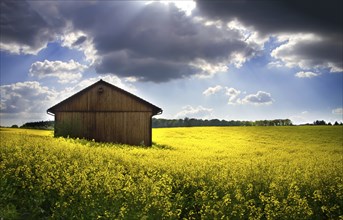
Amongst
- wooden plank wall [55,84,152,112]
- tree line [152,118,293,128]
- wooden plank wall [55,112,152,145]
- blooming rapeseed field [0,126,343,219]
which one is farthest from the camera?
tree line [152,118,293,128]

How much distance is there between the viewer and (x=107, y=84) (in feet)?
125

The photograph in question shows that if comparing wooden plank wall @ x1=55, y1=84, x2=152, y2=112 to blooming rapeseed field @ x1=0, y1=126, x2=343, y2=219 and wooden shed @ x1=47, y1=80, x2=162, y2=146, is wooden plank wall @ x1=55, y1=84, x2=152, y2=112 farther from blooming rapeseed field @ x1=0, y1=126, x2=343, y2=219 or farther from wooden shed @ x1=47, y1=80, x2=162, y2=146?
blooming rapeseed field @ x1=0, y1=126, x2=343, y2=219

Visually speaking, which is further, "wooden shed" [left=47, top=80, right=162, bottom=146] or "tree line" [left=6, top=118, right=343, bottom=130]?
"tree line" [left=6, top=118, right=343, bottom=130]

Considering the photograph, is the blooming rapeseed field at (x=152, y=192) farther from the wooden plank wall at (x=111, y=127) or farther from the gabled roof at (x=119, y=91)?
the gabled roof at (x=119, y=91)

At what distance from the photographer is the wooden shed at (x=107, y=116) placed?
37.2 m

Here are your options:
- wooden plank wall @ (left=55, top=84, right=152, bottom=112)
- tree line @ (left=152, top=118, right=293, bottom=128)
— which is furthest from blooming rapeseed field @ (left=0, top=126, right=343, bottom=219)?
tree line @ (left=152, top=118, right=293, bottom=128)

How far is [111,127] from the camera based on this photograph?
3741 centimetres

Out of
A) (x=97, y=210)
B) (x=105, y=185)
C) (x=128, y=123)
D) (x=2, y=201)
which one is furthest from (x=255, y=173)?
(x=128, y=123)

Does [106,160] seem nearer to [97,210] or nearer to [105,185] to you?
[105,185]

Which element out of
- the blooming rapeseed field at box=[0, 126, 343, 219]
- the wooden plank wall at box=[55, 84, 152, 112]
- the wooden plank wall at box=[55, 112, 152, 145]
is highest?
the wooden plank wall at box=[55, 84, 152, 112]

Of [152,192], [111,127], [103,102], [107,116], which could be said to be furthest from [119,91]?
[152,192]

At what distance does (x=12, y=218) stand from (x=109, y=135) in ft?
91.9

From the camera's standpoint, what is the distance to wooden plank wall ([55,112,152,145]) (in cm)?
3709

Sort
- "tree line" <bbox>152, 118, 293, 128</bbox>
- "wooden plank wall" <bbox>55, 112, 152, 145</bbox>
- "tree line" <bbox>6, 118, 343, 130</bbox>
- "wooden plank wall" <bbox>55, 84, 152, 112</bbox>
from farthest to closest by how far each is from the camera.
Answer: "tree line" <bbox>152, 118, 293, 128</bbox> → "tree line" <bbox>6, 118, 343, 130</bbox> → "wooden plank wall" <bbox>55, 84, 152, 112</bbox> → "wooden plank wall" <bbox>55, 112, 152, 145</bbox>
